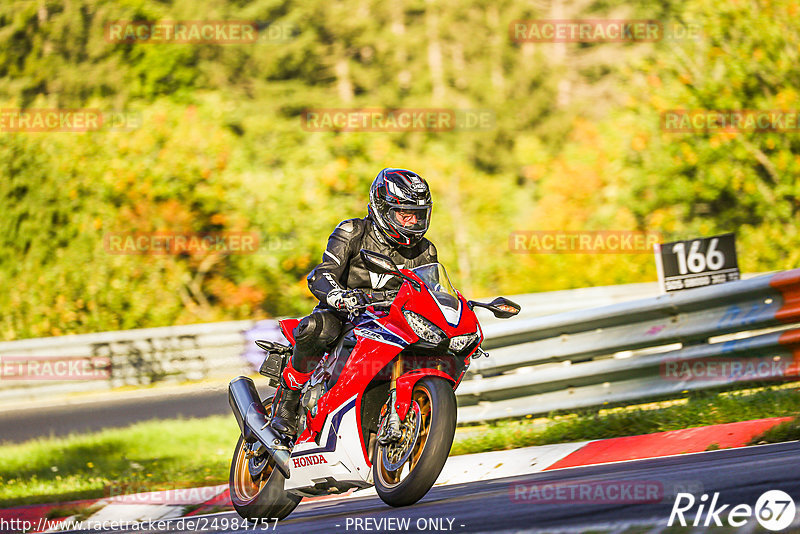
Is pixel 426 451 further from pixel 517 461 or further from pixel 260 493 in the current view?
pixel 517 461

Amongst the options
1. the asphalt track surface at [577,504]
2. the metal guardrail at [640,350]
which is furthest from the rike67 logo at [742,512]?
the metal guardrail at [640,350]

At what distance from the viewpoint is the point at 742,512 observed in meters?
4.27

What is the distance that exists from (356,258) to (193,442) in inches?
155

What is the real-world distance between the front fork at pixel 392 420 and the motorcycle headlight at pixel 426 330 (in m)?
0.33

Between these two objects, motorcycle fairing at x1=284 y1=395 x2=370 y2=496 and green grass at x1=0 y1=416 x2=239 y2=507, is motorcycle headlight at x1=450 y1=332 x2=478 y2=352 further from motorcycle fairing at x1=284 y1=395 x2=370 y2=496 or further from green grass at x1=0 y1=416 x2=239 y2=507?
green grass at x1=0 y1=416 x2=239 y2=507

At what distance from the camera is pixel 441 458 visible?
494cm

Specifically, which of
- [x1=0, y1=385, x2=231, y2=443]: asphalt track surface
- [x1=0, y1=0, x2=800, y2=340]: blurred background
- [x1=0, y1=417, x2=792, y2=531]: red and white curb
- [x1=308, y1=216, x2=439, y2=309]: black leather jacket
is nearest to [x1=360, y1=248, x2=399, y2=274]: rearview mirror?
[x1=308, y1=216, x2=439, y2=309]: black leather jacket

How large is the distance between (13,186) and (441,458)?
13.6 m

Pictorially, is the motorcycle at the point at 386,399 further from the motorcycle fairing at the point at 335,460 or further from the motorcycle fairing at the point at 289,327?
the motorcycle fairing at the point at 289,327

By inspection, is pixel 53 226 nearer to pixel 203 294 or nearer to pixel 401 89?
pixel 203 294

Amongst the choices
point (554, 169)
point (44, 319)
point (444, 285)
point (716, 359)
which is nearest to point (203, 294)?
point (44, 319)

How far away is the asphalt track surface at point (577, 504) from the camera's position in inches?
176

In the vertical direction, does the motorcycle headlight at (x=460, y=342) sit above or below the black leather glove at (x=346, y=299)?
below

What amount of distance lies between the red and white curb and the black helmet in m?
2.17
